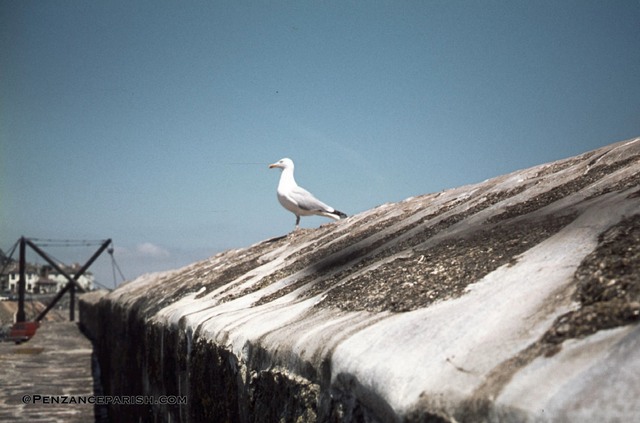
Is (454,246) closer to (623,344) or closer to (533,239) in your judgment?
(533,239)

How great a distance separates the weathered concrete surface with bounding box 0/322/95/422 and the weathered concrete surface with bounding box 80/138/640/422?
9.81 feet

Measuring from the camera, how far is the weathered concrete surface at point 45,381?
446cm

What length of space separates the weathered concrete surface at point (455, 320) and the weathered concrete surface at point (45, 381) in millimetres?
2991

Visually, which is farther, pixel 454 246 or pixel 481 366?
pixel 454 246

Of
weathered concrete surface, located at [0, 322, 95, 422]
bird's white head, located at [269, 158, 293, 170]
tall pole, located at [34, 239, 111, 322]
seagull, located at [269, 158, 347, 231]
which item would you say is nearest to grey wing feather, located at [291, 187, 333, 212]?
seagull, located at [269, 158, 347, 231]

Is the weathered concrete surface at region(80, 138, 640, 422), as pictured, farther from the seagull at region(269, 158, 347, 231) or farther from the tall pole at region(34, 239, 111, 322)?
the tall pole at region(34, 239, 111, 322)

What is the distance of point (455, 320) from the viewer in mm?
827

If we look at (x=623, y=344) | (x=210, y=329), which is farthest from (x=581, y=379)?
(x=210, y=329)

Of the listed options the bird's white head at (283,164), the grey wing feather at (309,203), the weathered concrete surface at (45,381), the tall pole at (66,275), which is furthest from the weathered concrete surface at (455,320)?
the tall pole at (66,275)

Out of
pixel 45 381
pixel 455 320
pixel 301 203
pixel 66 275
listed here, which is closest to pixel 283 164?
pixel 301 203

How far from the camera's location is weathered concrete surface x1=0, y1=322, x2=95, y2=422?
4461mm

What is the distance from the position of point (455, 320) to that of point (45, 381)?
5.91m

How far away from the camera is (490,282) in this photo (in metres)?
0.95

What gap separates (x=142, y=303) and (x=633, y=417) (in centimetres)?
315
